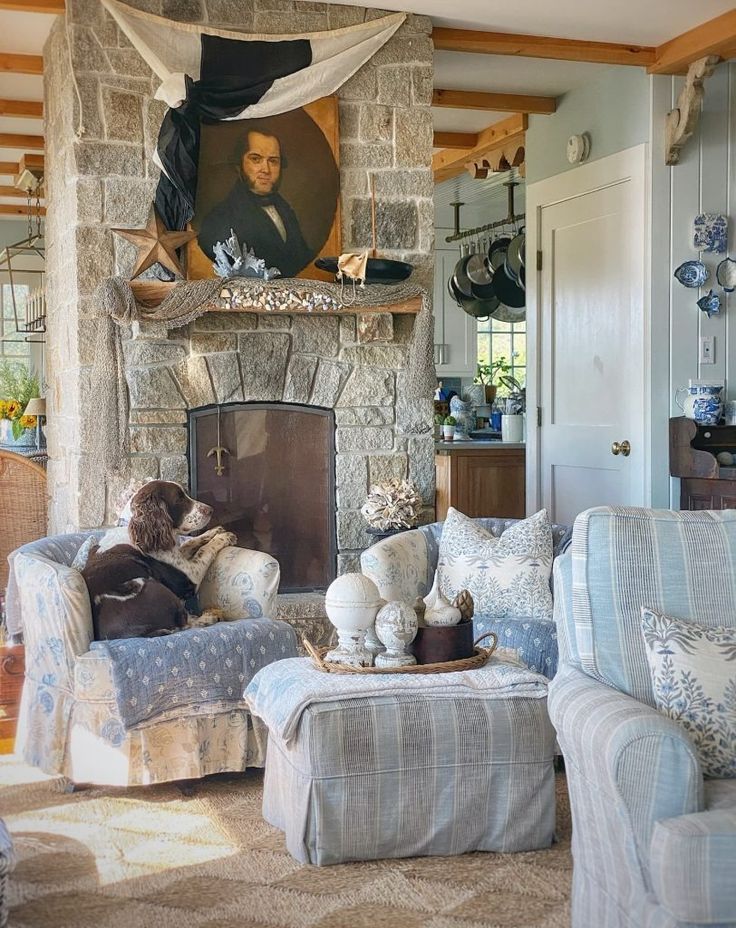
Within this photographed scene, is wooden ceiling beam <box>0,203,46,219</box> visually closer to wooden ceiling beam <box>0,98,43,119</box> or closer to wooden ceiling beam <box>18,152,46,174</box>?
wooden ceiling beam <box>18,152,46,174</box>

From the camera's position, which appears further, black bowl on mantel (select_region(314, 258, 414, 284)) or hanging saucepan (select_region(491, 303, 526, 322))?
hanging saucepan (select_region(491, 303, 526, 322))

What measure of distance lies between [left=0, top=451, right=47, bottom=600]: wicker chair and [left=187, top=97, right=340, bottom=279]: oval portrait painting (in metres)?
1.56

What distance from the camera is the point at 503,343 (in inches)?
413

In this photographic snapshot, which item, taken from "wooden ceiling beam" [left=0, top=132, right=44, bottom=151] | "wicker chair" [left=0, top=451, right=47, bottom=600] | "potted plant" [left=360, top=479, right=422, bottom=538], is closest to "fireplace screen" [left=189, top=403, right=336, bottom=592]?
"potted plant" [left=360, top=479, right=422, bottom=538]

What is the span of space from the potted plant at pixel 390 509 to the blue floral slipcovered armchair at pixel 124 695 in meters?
1.26

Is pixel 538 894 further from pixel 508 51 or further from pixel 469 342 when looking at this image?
pixel 469 342

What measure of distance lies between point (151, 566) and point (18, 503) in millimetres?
2248

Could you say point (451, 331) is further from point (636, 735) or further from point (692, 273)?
point (636, 735)

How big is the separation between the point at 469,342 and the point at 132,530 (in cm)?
701

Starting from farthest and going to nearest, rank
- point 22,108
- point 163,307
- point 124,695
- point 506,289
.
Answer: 1. point 506,289
2. point 22,108
3. point 163,307
4. point 124,695

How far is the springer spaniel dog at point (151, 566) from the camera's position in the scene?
134 inches

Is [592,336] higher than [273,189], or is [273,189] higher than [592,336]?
[273,189]

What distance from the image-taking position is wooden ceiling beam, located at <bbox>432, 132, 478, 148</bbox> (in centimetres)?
705

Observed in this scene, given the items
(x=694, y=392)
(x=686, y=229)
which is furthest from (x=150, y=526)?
(x=686, y=229)
